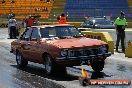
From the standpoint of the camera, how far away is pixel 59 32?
13.0m

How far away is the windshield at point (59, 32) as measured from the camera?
42.4ft

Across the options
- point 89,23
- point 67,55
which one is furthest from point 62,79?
point 89,23

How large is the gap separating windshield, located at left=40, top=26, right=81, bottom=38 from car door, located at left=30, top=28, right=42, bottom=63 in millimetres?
251

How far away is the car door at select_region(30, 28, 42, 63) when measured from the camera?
41.8ft

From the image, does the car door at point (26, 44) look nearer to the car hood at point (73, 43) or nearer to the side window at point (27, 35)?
the side window at point (27, 35)

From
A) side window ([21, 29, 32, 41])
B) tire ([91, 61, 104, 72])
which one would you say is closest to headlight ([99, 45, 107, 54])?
tire ([91, 61, 104, 72])

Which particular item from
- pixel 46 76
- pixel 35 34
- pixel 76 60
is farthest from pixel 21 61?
pixel 76 60

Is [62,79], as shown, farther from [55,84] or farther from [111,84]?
[111,84]

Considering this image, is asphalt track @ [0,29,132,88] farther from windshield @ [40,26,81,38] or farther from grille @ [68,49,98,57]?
windshield @ [40,26,81,38]

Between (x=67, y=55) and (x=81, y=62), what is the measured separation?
0.47 m

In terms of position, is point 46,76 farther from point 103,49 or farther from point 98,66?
point 103,49

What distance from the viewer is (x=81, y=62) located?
1167 cm

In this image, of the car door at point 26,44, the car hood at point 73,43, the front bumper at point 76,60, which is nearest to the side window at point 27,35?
the car door at point 26,44

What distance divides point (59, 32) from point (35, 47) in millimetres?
929
